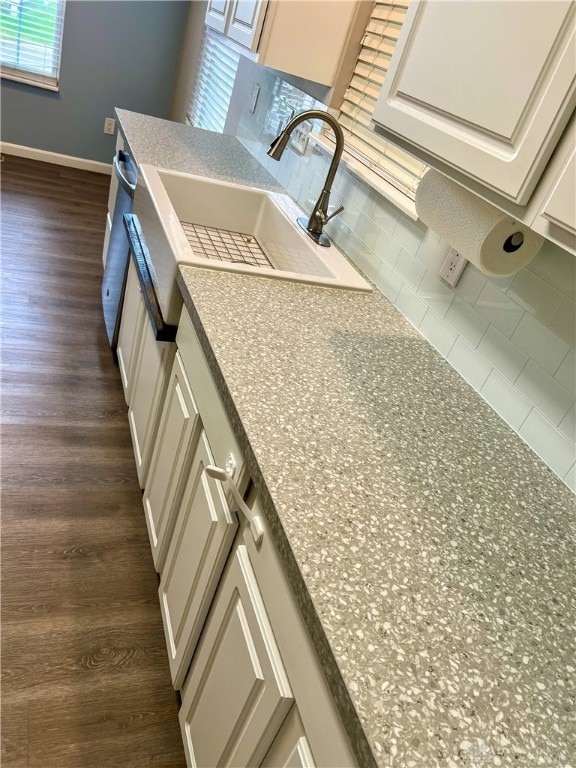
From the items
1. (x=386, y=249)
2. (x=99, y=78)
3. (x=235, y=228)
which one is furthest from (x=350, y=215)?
(x=99, y=78)

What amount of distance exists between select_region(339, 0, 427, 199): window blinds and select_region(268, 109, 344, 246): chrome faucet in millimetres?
112

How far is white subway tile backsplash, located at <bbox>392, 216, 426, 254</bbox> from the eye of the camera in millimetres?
1512

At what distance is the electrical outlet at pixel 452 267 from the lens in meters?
1.33

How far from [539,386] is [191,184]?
56.5 inches

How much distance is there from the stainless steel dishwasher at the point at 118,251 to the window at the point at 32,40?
7.70 ft

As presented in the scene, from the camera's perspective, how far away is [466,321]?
4.36 feet

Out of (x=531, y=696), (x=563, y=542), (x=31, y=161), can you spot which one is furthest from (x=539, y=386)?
(x=31, y=161)

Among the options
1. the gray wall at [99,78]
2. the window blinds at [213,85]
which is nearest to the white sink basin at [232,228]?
the window blinds at [213,85]

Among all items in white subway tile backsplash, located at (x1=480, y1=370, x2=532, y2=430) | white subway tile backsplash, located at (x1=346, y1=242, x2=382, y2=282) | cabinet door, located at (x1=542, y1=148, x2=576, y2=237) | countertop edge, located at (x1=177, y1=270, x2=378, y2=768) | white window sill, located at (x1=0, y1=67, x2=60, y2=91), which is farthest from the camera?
white window sill, located at (x1=0, y1=67, x2=60, y2=91)

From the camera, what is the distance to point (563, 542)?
93 cm

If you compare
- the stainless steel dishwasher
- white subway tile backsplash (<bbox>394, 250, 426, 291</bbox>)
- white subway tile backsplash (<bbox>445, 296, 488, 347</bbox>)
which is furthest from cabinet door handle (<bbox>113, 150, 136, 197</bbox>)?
white subway tile backsplash (<bbox>445, 296, 488, 347</bbox>)

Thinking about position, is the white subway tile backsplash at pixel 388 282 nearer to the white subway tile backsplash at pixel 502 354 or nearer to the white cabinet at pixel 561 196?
the white subway tile backsplash at pixel 502 354

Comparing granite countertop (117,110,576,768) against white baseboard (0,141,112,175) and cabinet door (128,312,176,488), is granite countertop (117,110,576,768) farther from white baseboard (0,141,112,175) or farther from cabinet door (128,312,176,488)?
white baseboard (0,141,112,175)

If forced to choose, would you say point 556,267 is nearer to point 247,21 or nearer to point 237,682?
point 237,682
